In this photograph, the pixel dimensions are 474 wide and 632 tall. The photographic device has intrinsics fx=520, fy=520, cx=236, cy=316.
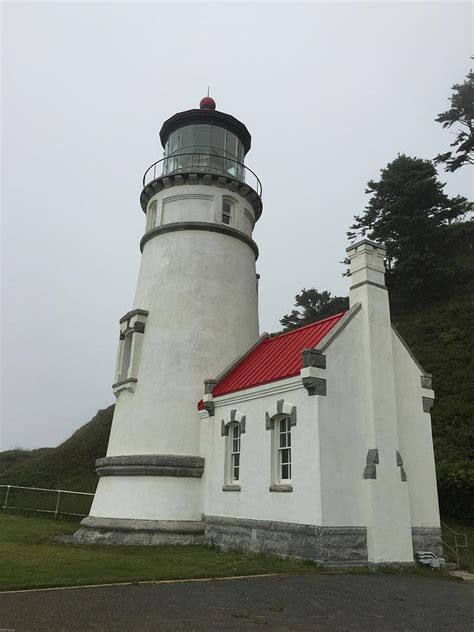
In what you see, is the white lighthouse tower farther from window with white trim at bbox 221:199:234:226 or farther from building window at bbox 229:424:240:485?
building window at bbox 229:424:240:485

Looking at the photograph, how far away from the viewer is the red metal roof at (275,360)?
510 inches

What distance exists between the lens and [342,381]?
1198 cm

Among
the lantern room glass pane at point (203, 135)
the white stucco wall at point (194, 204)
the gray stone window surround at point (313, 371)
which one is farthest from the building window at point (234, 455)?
the lantern room glass pane at point (203, 135)

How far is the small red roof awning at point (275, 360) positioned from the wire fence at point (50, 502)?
9.50m

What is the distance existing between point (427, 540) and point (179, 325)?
358 inches

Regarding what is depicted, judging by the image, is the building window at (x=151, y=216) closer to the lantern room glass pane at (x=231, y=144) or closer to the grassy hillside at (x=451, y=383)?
the lantern room glass pane at (x=231, y=144)

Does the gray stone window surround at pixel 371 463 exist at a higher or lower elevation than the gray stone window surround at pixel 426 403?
lower

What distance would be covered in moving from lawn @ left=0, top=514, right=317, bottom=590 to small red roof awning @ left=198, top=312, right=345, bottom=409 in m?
4.07

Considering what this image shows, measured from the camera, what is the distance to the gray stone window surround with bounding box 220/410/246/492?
13633mm

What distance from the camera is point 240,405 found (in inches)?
547

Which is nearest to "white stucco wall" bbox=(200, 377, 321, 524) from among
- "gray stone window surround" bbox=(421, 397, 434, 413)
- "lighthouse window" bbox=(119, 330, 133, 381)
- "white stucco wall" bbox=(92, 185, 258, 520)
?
"white stucco wall" bbox=(92, 185, 258, 520)

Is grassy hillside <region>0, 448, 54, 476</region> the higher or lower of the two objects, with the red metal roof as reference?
lower

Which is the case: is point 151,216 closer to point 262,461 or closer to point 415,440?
point 262,461

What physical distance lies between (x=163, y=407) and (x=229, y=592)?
7977mm
